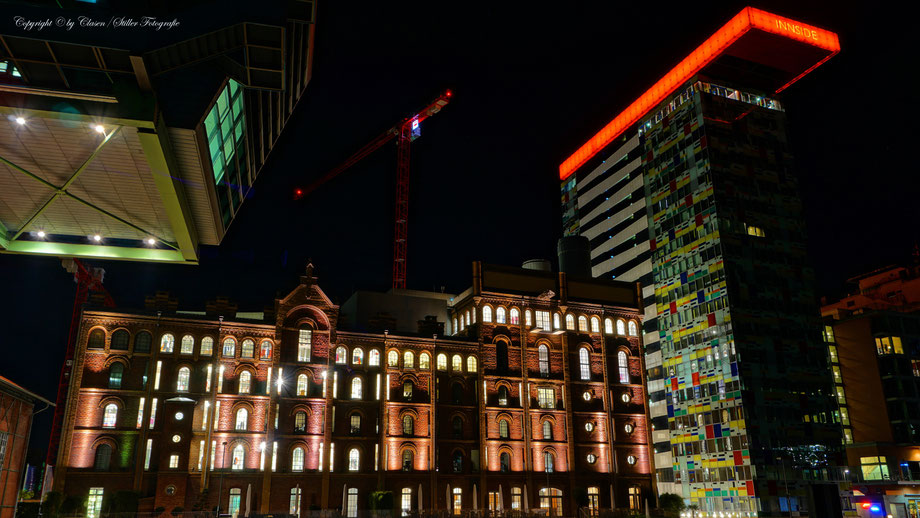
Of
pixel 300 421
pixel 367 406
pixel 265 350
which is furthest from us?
pixel 367 406

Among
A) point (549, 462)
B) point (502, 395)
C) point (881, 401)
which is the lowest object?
point (549, 462)

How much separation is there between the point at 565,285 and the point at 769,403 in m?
28.8

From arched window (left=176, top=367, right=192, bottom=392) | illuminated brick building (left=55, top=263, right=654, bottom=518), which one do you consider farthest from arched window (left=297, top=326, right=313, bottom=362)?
arched window (left=176, top=367, right=192, bottom=392)

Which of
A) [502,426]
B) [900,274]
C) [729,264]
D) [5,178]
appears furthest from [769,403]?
[5,178]

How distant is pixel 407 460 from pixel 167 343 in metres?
25.3

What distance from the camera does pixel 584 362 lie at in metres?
79.3

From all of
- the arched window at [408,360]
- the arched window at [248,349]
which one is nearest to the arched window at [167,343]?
the arched window at [248,349]

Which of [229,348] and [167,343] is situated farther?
[229,348]

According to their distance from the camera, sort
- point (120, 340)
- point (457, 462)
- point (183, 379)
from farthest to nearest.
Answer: point (457, 462) < point (183, 379) < point (120, 340)

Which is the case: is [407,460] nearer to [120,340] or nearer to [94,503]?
[94,503]

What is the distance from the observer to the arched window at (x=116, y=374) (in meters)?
60.4

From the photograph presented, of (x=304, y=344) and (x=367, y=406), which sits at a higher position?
(x=304, y=344)

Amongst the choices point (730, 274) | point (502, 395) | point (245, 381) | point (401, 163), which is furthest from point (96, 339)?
point (730, 274)

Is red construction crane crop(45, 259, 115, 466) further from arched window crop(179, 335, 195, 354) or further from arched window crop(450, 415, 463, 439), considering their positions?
arched window crop(450, 415, 463, 439)
